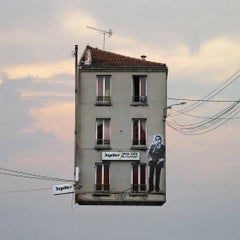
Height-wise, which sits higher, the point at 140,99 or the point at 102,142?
the point at 140,99

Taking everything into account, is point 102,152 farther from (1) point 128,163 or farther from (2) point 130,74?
(2) point 130,74

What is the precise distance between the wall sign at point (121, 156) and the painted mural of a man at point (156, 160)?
132cm

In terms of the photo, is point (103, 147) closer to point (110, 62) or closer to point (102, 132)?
point (102, 132)

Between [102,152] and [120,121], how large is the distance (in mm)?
3417

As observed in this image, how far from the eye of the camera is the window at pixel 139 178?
7931 centimetres

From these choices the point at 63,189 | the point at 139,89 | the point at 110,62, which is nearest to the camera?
the point at 63,189

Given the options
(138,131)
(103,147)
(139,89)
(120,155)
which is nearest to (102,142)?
(103,147)

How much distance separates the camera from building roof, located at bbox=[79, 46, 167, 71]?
8031cm

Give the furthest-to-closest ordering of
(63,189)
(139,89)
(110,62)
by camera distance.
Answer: (110,62)
(139,89)
(63,189)

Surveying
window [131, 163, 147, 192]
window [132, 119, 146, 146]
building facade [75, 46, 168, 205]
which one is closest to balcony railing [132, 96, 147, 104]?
building facade [75, 46, 168, 205]

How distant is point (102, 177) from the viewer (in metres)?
79.6

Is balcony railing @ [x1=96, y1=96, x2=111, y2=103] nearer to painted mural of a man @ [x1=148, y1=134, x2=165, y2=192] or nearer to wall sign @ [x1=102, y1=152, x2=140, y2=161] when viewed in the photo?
wall sign @ [x1=102, y1=152, x2=140, y2=161]

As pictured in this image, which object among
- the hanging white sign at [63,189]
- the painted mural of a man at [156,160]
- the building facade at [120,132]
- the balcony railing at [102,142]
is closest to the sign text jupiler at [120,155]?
the building facade at [120,132]

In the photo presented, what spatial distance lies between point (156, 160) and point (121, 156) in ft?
10.9
